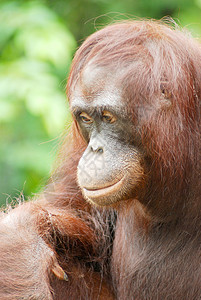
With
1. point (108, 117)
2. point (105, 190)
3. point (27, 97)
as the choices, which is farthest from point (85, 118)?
point (27, 97)

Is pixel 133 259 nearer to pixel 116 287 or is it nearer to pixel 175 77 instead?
pixel 116 287

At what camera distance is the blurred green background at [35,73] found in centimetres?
414

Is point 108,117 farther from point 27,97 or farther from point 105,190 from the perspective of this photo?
point 27,97

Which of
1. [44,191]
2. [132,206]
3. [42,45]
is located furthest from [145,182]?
[42,45]

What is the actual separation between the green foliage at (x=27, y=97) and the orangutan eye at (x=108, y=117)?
1.09 meters

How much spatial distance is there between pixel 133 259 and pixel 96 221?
0.40m

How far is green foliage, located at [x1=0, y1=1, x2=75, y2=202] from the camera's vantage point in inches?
163

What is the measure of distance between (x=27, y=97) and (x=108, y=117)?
1.70 m

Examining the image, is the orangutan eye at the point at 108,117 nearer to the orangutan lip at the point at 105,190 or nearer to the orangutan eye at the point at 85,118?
the orangutan eye at the point at 85,118

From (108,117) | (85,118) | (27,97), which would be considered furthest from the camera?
(27,97)

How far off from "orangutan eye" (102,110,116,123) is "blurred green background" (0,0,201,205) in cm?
99

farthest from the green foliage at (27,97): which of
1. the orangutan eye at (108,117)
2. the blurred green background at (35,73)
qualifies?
the orangutan eye at (108,117)

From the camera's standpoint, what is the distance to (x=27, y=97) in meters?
4.14

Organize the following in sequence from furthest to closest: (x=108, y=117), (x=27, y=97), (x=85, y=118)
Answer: (x=27, y=97)
(x=85, y=118)
(x=108, y=117)
